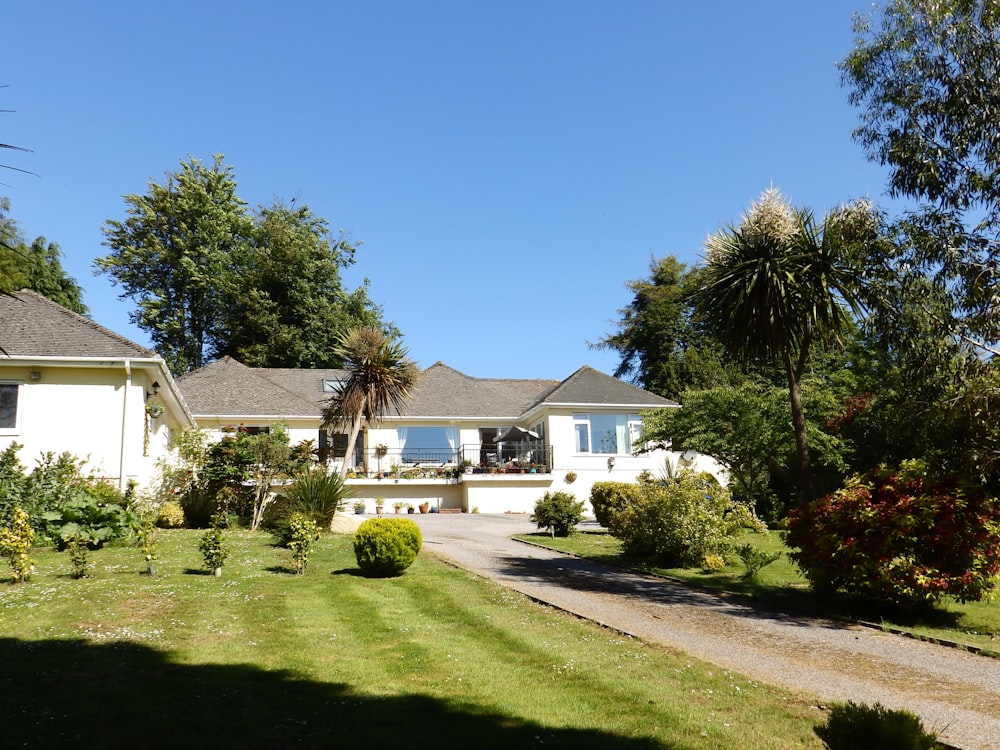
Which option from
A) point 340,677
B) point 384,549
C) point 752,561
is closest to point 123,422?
point 384,549

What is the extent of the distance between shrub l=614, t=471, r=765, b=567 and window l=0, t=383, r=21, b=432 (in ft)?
52.6

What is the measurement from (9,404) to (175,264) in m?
29.0

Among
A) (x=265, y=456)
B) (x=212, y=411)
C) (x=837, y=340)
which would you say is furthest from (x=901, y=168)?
(x=212, y=411)

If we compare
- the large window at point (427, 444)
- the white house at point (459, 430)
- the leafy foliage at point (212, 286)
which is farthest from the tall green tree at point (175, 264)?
the large window at point (427, 444)

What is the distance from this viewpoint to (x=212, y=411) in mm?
29859

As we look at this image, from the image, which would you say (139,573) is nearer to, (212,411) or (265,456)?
(265,456)

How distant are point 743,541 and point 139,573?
1402 centimetres

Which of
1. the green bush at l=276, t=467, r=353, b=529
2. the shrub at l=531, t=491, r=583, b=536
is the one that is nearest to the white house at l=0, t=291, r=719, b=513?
the green bush at l=276, t=467, r=353, b=529

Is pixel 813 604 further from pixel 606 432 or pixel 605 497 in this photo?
pixel 606 432

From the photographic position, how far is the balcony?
31188mm

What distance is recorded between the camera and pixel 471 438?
3419 centimetres

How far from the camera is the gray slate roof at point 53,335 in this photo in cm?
1861

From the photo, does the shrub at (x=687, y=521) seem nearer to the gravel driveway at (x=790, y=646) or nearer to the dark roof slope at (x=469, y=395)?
the gravel driveway at (x=790, y=646)

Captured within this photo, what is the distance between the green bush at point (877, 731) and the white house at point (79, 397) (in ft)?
61.1
